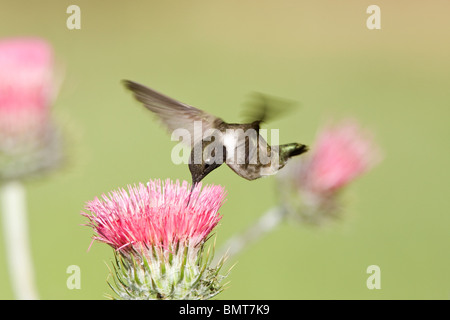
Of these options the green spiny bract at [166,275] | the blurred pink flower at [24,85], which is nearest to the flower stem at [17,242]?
the blurred pink flower at [24,85]

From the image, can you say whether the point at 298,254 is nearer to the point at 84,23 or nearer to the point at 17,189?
the point at 17,189

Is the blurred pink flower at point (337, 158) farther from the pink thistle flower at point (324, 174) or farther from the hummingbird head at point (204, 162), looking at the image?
the hummingbird head at point (204, 162)

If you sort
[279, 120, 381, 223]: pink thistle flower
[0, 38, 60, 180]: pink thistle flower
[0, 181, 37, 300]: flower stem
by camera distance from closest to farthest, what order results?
[0, 181, 37, 300]: flower stem < [0, 38, 60, 180]: pink thistle flower < [279, 120, 381, 223]: pink thistle flower

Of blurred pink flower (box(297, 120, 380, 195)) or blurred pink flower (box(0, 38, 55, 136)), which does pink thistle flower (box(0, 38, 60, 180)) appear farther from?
blurred pink flower (box(297, 120, 380, 195))

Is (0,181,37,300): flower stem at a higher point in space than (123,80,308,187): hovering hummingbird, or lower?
lower

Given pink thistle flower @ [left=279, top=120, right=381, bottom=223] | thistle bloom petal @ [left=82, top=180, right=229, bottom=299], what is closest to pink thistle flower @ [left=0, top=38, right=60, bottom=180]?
pink thistle flower @ [left=279, top=120, right=381, bottom=223]
